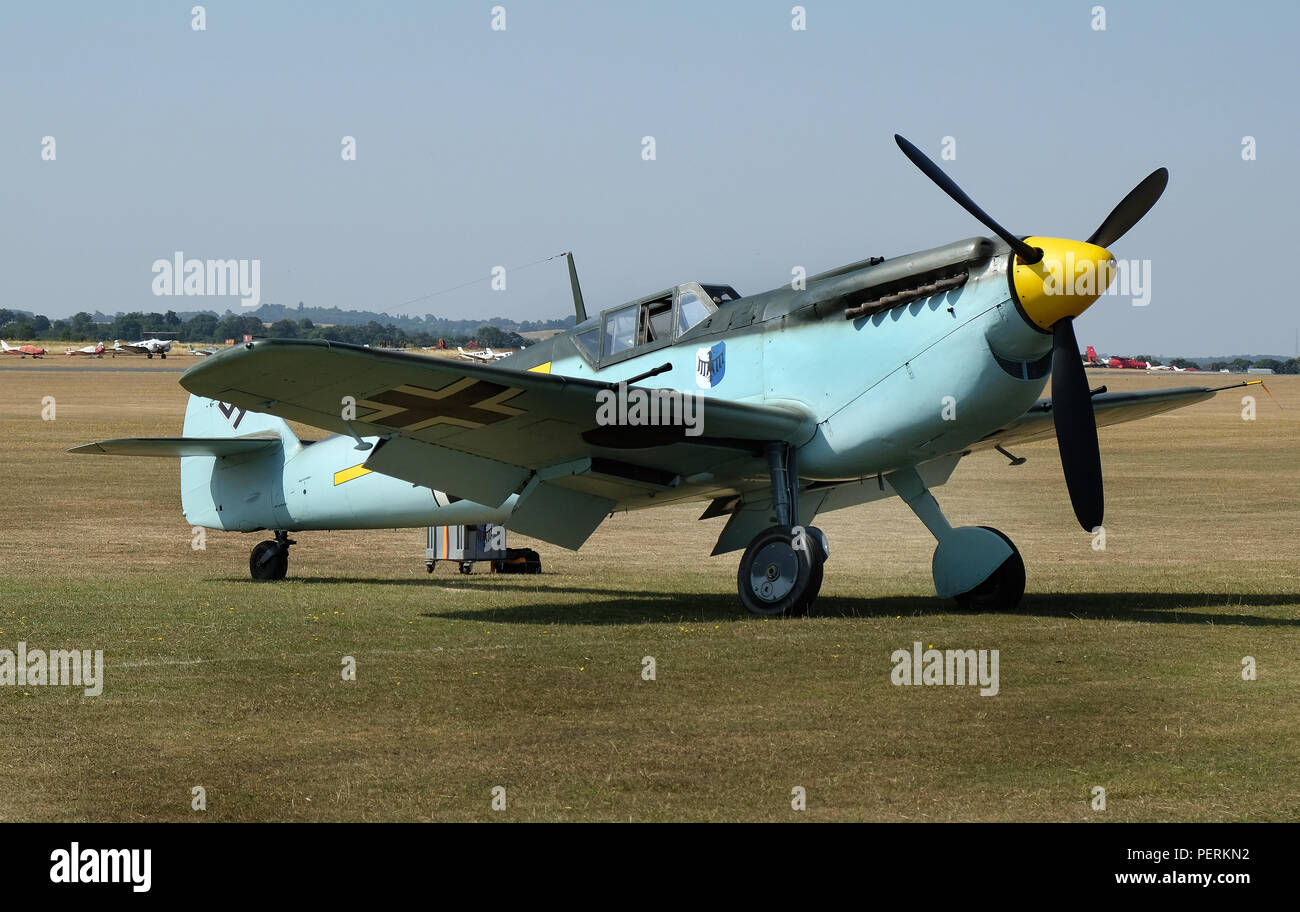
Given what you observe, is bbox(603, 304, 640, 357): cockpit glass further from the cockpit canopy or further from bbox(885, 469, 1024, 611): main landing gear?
bbox(885, 469, 1024, 611): main landing gear

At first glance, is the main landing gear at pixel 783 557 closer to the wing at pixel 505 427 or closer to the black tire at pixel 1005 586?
the wing at pixel 505 427

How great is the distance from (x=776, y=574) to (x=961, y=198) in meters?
3.27

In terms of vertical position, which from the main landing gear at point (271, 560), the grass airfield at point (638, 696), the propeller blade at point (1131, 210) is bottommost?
the grass airfield at point (638, 696)

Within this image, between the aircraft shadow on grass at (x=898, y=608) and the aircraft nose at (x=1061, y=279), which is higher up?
the aircraft nose at (x=1061, y=279)

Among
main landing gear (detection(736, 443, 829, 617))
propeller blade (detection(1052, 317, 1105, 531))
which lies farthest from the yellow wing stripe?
propeller blade (detection(1052, 317, 1105, 531))

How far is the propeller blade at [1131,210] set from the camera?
11258 millimetres

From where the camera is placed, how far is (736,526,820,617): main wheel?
36.9 ft

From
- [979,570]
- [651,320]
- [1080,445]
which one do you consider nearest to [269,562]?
[651,320]

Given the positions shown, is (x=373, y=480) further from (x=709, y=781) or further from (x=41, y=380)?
(x=41, y=380)

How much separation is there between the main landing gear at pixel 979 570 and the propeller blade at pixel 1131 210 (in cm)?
261

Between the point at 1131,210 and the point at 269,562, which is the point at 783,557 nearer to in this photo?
the point at 1131,210

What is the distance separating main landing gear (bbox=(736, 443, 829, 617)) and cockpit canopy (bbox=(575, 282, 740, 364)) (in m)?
1.55

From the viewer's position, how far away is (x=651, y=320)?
12898 millimetres

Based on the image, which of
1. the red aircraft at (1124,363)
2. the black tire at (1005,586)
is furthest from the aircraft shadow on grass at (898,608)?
the red aircraft at (1124,363)
